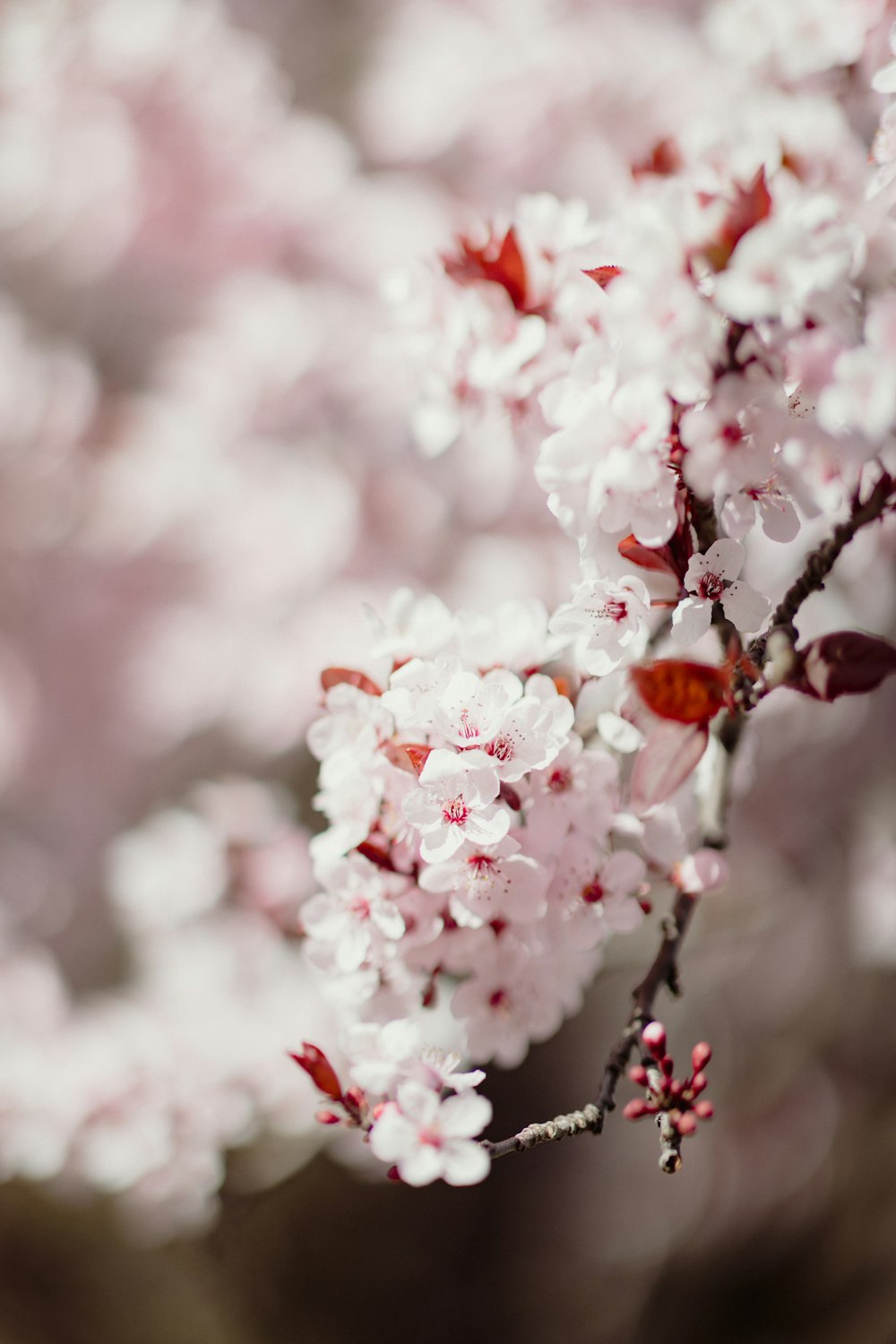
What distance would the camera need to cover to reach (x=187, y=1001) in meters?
1.07

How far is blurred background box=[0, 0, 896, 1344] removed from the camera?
1.11m

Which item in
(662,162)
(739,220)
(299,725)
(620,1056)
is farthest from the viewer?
(299,725)

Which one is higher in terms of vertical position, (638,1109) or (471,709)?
(471,709)

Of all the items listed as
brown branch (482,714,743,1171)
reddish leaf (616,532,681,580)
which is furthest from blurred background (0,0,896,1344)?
reddish leaf (616,532,681,580)

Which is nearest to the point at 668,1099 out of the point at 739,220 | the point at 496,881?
the point at 496,881

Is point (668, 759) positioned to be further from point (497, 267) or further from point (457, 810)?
point (497, 267)

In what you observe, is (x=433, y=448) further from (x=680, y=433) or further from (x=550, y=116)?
(x=550, y=116)

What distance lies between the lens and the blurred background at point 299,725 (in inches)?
43.9

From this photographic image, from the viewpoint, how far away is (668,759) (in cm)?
44

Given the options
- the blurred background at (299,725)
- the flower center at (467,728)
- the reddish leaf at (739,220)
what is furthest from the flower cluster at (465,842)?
the blurred background at (299,725)

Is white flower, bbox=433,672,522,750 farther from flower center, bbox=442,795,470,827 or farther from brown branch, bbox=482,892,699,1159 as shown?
brown branch, bbox=482,892,699,1159

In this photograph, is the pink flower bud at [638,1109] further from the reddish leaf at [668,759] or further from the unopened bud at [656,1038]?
the reddish leaf at [668,759]

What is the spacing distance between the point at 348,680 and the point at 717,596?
0.21 metres

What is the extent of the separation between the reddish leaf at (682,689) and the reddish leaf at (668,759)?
10 mm
